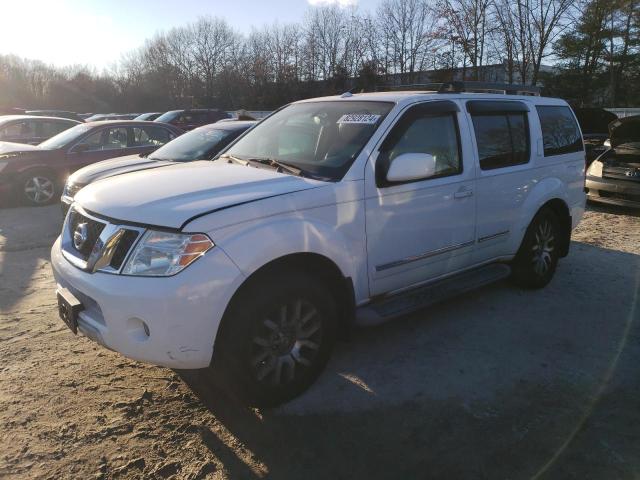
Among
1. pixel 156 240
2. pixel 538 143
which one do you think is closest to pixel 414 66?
pixel 538 143

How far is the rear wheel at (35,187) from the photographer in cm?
962

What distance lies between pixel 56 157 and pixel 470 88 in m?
8.15

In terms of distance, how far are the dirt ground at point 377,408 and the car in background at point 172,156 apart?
2626 millimetres

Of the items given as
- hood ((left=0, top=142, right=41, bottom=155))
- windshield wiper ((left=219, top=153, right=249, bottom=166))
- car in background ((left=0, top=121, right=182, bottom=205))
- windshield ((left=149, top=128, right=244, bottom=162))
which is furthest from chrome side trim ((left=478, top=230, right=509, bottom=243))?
hood ((left=0, top=142, right=41, bottom=155))

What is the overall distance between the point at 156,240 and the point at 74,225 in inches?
39.0

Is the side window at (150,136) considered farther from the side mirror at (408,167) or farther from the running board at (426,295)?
the side mirror at (408,167)

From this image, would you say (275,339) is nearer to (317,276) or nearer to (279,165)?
(317,276)

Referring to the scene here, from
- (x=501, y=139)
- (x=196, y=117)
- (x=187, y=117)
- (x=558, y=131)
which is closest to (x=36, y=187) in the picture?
(x=501, y=139)

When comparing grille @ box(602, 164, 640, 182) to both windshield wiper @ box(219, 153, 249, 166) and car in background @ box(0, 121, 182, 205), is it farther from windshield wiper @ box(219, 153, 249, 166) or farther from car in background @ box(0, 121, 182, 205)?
car in background @ box(0, 121, 182, 205)

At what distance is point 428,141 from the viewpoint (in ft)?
12.8

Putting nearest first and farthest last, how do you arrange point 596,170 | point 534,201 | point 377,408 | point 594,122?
point 377,408, point 534,201, point 596,170, point 594,122

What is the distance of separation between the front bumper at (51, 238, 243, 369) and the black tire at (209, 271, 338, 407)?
112mm

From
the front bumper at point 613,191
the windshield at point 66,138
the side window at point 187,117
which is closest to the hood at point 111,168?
the windshield at point 66,138

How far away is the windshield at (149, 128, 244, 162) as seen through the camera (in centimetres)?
731
